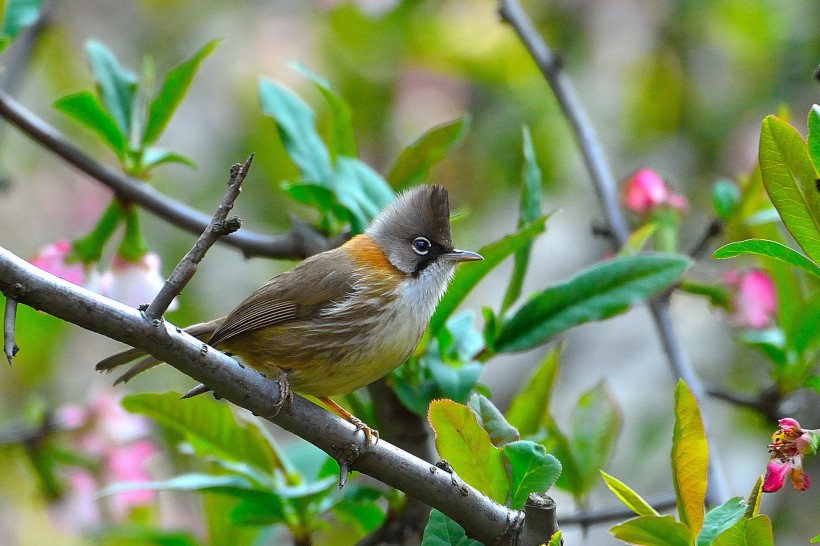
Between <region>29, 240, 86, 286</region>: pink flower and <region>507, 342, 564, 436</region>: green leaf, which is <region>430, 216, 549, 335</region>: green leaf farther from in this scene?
<region>29, 240, 86, 286</region>: pink flower

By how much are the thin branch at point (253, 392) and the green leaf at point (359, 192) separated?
0.94m

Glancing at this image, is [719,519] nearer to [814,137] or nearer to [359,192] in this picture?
[814,137]

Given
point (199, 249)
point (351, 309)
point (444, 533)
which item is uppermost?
point (351, 309)

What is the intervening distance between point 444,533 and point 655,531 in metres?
0.47

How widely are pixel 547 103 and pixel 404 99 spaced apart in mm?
1015

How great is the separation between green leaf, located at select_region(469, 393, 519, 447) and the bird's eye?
108 cm

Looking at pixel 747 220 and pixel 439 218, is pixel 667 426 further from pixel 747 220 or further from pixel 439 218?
pixel 439 218

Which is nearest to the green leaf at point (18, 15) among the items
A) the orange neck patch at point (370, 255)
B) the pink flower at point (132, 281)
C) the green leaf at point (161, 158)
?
the green leaf at point (161, 158)

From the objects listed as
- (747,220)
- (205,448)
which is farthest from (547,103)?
(205,448)

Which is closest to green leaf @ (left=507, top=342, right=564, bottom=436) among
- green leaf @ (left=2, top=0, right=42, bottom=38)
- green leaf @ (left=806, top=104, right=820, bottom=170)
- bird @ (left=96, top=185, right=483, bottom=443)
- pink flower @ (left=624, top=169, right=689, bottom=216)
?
bird @ (left=96, top=185, right=483, bottom=443)

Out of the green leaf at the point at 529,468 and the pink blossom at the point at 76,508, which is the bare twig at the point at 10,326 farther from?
the pink blossom at the point at 76,508

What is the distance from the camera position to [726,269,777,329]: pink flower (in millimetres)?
3428

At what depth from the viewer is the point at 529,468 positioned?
2.07 meters

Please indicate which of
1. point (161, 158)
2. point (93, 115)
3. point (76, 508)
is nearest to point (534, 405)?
point (161, 158)
